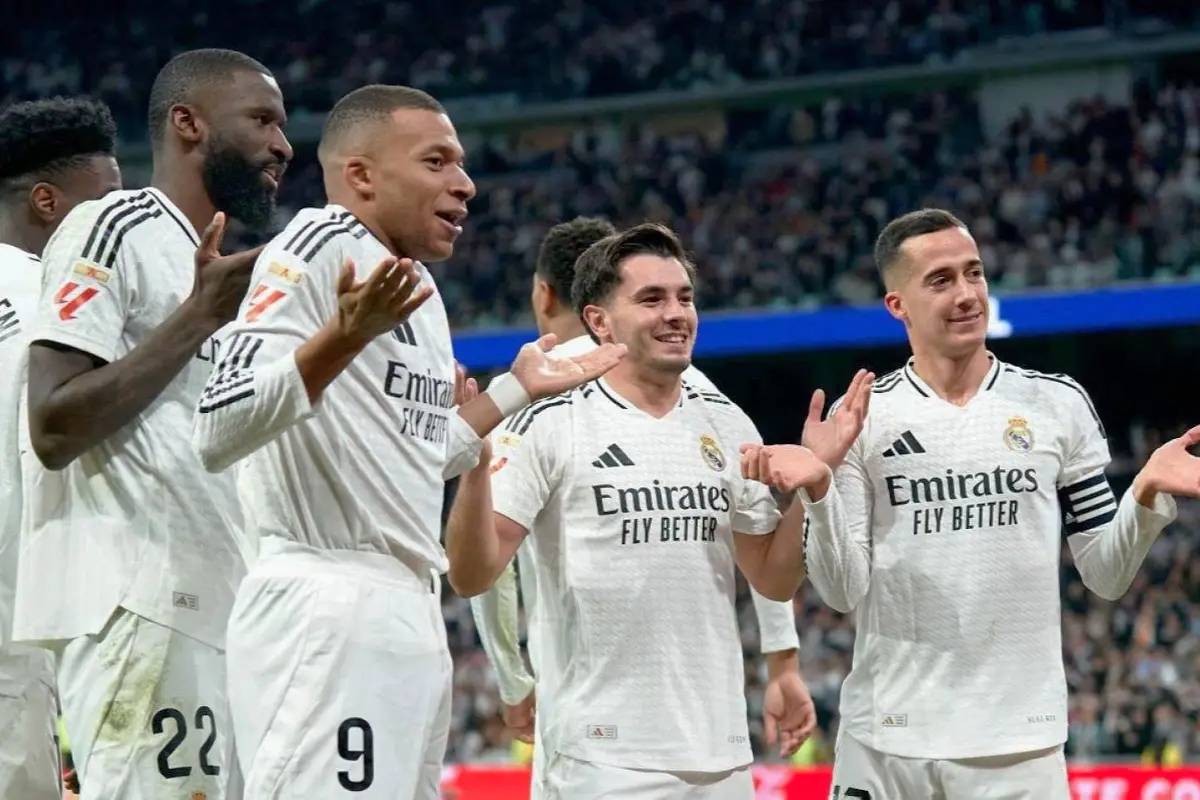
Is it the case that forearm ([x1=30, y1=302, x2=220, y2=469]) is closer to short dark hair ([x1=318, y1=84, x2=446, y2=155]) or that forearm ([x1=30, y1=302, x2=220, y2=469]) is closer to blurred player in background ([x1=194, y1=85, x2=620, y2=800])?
blurred player in background ([x1=194, y1=85, x2=620, y2=800])

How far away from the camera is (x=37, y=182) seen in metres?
4.92

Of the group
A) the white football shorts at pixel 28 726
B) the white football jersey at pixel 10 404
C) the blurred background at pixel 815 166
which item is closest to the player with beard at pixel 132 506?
the white football jersey at pixel 10 404

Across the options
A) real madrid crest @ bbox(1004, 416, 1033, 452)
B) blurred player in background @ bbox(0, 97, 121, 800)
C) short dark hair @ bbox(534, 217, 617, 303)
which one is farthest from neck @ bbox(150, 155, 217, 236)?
real madrid crest @ bbox(1004, 416, 1033, 452)

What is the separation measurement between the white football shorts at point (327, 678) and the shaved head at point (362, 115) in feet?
3.37

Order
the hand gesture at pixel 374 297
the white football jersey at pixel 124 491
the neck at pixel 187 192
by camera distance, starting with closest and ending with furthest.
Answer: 1. the hand gesture at pixel 374 297
2. the white football jersey at pixel 124 491
3. the neck at pixel 187 192

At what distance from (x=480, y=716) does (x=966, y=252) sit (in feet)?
43.5

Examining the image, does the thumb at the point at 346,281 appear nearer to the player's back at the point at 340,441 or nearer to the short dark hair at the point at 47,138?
the player's back at the point at 340,441

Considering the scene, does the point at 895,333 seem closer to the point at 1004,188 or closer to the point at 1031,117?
the point at 1004,188

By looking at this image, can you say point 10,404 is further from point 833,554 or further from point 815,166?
point 815,166

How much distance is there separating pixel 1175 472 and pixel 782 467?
1211mm

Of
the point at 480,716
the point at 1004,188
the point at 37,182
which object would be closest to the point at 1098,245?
the point at 1004,188

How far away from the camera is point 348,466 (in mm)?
3941

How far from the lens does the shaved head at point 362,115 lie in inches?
167

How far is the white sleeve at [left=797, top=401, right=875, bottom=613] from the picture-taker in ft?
16.5
